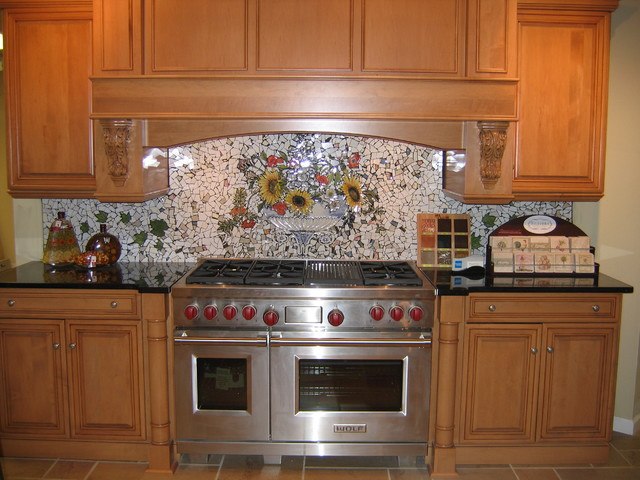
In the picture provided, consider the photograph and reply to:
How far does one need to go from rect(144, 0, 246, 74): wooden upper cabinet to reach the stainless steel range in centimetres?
99

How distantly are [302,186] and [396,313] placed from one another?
0.94 m

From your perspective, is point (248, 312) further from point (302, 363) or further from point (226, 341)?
point (302, 363)

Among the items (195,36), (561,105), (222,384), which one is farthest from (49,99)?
(561,105)

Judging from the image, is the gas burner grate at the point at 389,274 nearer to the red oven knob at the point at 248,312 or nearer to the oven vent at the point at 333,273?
the oven vent at the point at 333,273

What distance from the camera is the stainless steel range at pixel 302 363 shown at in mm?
2730

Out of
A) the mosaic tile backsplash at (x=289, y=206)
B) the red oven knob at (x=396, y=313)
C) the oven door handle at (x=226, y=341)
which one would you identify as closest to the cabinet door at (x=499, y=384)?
the red oven knob at (x=396, y=313)

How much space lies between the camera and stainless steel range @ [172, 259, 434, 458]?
273 centimetres

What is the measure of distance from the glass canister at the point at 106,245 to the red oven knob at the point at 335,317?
1.23 meters

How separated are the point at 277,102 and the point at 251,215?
0.72 m

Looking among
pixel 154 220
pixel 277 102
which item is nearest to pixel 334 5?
pixel 277 102

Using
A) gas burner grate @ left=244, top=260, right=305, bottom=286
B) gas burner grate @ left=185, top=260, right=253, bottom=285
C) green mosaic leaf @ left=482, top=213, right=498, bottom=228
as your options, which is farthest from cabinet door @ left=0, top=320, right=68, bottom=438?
green mosaic leaf @ left=482, top=213, right=498, bottom=228

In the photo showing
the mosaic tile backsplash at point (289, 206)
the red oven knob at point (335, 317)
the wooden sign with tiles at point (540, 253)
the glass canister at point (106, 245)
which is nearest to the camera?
the red oven knob at point (335, 317)

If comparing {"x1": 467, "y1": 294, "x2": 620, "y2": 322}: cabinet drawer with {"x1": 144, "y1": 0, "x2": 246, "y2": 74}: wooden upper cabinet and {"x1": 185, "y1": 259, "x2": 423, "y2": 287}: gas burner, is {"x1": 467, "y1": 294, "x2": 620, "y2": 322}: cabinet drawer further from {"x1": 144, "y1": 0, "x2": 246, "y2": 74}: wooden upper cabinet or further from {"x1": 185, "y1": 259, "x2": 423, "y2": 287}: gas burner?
{"x1": 144, "y1": 0, "x2": 246, "y2": 74}: wooden upper cabinet

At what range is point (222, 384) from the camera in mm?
2791
